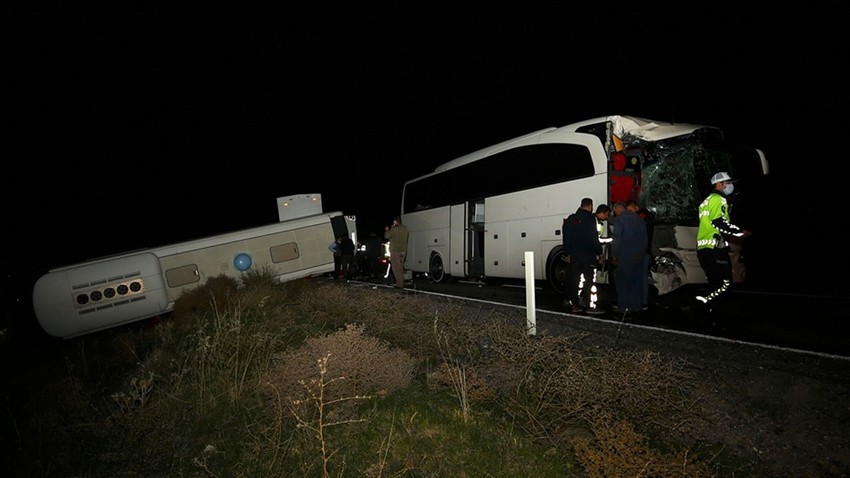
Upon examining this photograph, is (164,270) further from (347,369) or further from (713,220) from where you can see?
(713,220)

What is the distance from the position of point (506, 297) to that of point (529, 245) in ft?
4.56

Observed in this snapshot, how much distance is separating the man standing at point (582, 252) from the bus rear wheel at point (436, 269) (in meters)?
7.15

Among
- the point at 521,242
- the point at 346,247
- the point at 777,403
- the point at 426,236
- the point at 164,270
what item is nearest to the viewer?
the point at 777,403

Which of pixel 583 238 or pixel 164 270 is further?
pixel 164 270

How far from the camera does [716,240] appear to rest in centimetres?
580

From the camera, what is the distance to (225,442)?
3.65 m

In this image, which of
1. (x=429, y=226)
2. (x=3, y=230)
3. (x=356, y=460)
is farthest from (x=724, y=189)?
(x=3, y=230)

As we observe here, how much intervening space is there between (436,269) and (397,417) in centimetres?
1108

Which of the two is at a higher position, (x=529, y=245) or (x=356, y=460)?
(x=529, y=245)

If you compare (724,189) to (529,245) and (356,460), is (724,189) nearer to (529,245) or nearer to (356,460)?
(529,245)

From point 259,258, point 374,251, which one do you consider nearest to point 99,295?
point 259,258

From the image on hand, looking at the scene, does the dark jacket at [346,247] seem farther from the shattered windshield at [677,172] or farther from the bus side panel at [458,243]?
the shattered windshield at [677,172]

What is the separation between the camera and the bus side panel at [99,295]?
37.1 ft

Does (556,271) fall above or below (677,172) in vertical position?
below
